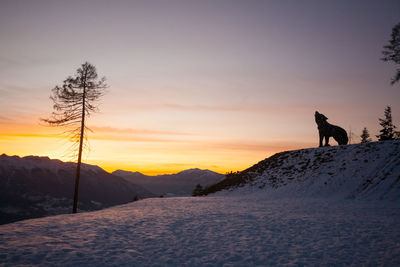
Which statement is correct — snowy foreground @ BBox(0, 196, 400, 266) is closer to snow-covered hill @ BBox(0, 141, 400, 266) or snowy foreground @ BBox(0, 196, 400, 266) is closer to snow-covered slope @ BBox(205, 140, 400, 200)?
snow-covered hill @ BBox(0, 141, 400, 266)

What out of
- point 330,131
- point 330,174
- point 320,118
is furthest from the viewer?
point 320,118

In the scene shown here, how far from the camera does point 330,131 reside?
35.9 meters

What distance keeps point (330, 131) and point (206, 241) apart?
33.2 meters

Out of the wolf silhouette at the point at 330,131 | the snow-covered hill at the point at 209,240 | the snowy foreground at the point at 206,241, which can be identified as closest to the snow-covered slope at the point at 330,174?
the wolf silhouette at the point at 330,131

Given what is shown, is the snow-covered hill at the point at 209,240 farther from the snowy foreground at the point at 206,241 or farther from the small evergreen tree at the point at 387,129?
the small evergreen tree at the point at 387,129

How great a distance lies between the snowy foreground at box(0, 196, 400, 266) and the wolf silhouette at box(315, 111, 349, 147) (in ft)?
83.3

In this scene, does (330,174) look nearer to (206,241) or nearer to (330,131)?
(330,131)

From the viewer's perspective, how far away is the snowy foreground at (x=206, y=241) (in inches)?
283

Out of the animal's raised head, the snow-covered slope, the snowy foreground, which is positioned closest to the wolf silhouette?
the animal's raised head

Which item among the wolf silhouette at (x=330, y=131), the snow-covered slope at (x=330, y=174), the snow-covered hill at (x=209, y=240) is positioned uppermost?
the wolf silhouette at (x=330, y=131)

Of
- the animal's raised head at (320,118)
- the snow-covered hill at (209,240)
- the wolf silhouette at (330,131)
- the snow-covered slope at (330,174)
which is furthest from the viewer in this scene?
Answer: the animal's raised head at (320,118)

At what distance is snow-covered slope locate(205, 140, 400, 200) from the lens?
22469 millimetres

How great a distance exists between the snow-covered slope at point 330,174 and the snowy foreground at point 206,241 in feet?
36.5

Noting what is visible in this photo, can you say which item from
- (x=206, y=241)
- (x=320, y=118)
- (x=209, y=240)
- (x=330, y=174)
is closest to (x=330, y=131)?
(x=320, y=118)
